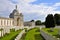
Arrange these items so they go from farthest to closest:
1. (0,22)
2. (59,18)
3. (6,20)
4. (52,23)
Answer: (59,18)
(6,20)
(0,22)
(52,23)

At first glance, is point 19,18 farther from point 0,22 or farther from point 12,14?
point 0,22

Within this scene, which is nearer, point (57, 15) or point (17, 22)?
point (17, 22)

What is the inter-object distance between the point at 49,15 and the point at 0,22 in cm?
1843

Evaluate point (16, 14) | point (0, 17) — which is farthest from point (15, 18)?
point (0, 17)

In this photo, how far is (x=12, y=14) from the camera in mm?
86688

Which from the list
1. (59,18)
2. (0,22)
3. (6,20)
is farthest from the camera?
(59,18)

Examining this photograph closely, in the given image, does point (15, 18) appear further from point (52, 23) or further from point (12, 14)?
point (52, 23)

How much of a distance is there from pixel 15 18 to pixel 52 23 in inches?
876

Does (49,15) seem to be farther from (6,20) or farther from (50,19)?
(6,20)

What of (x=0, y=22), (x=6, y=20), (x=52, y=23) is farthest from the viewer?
(x=6, y=20)

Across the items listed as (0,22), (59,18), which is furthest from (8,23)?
(59,18)

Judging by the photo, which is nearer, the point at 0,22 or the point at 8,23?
the point at 0,22

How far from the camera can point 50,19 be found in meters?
70.2

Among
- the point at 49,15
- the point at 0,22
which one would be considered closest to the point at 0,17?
the point at 0,22
